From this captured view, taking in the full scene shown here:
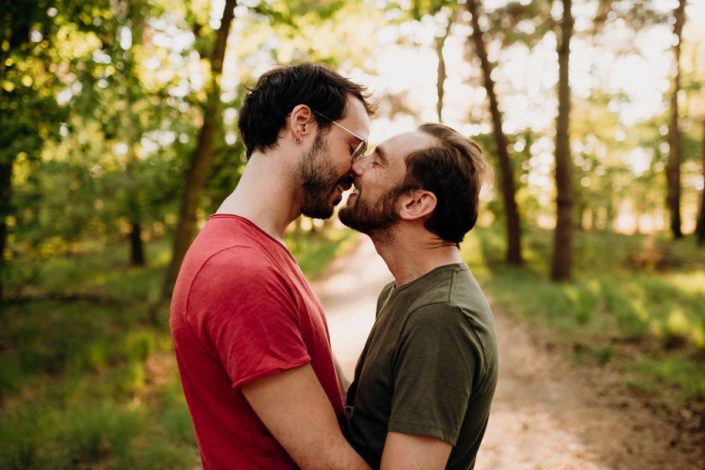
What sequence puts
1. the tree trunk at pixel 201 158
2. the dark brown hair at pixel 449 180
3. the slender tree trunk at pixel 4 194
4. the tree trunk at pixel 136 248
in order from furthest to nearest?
the tree trunk at pixel 136 248 < the tree trunk at pixel 201 158 < the slender tree trunk at pixel 4 194 < the dark brown hair at pixel 449 180

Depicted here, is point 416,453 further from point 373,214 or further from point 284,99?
point 284,99

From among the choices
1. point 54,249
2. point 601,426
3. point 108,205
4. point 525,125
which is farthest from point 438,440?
point 525,125

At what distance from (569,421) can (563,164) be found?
801cm

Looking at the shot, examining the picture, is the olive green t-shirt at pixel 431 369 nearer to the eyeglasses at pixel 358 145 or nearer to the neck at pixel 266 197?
→ the neck at pixel 266 197

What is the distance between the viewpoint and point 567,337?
306 inches

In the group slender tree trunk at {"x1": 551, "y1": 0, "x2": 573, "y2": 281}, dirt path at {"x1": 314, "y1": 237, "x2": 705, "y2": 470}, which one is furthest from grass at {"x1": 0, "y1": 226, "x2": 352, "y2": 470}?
slender tree trunk at {"x1": 551, "y1": 0, "x2": 573, "y2": 281}

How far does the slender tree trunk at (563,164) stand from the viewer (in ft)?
35.9

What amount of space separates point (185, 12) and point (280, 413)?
274 inches

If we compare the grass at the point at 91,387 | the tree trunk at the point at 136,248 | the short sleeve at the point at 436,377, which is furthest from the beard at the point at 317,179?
the tree trunk at the point at 136,248

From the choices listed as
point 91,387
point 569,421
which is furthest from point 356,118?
point 91,387

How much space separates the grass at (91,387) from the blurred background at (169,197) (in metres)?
0.03

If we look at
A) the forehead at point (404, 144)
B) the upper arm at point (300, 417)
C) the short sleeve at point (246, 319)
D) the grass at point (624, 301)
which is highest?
the forehead at point (404, 144)

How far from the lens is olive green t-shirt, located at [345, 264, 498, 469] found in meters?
1.40

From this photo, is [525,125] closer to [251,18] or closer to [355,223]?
[251,18]
